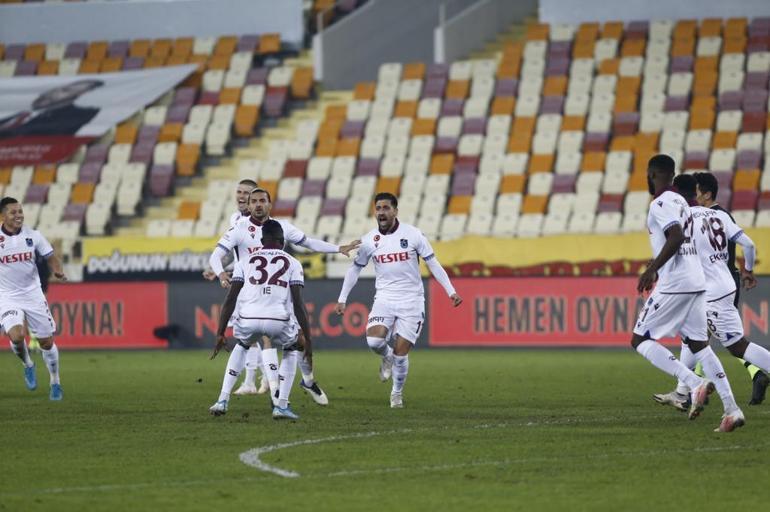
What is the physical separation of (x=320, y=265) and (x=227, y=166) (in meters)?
7.48

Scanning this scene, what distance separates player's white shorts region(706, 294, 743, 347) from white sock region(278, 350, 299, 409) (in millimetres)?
3914

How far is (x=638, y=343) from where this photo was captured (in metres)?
13.2

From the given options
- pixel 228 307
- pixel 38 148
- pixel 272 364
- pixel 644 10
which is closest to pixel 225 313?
A: pixel 228 307

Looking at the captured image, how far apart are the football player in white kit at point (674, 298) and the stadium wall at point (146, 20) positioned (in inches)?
1024

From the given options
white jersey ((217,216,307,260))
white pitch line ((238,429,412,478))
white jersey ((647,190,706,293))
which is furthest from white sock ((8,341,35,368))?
white jersey ((647,190,706,293))

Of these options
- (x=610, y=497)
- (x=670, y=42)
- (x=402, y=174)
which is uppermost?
(x=670, y=42)

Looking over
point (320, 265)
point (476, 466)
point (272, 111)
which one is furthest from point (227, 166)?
point (476, 466)

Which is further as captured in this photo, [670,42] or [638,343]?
[670,42]

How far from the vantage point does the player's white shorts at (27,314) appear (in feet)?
57.4

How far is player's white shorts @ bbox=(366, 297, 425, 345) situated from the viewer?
1609 cm

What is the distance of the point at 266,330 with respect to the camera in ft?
46.4

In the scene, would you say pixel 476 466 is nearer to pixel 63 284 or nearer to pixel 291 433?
pixel 291 433

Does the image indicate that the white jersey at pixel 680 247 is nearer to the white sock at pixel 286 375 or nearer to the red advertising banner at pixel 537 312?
the white sock at pixel 286 375

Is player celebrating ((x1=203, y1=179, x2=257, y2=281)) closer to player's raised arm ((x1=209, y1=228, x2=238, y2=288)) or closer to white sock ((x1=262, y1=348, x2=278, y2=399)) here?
player's raised arm ((x1=209, y1=228, x2=238, y2=288))
